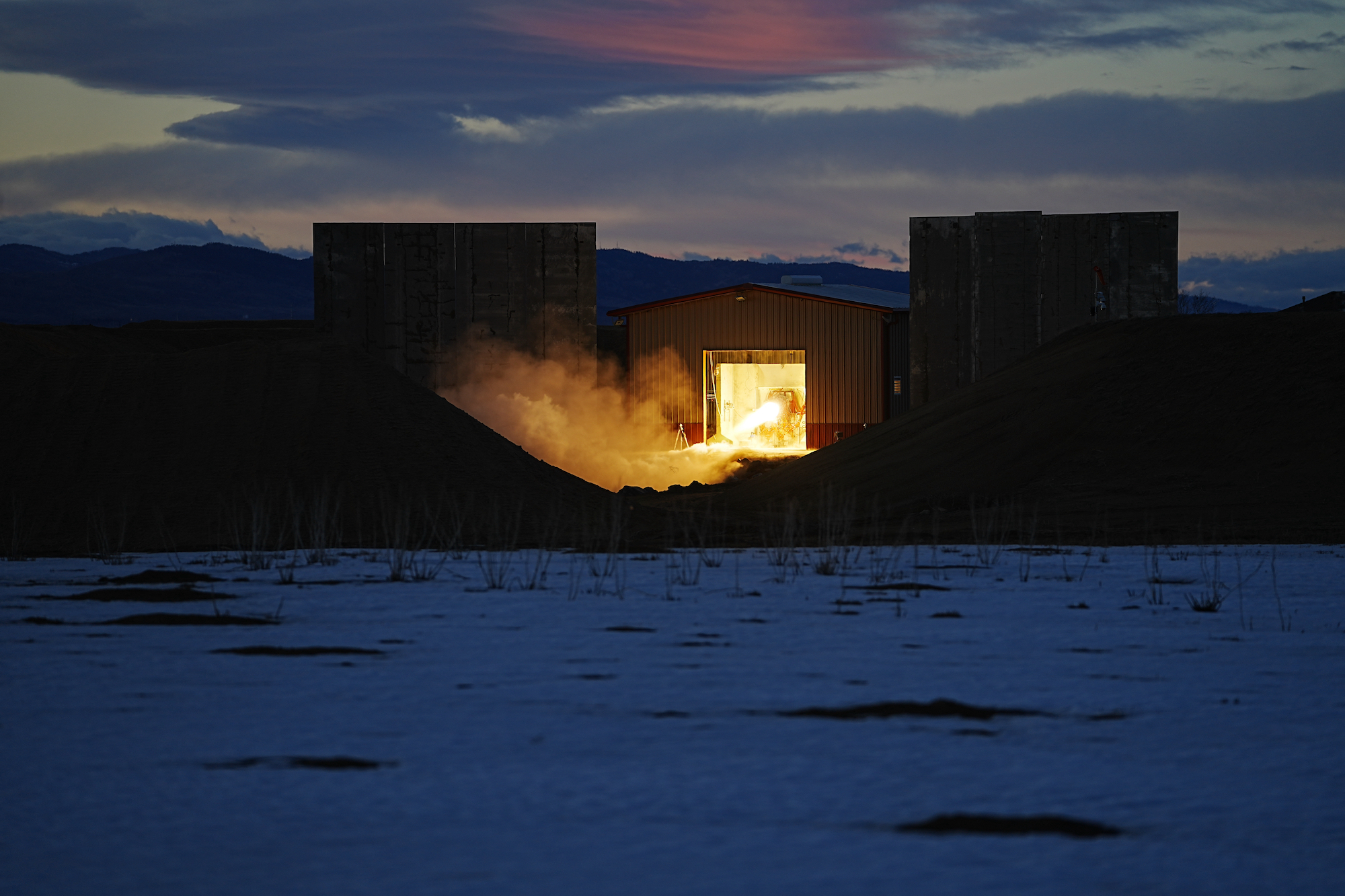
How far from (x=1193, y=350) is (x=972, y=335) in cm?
969

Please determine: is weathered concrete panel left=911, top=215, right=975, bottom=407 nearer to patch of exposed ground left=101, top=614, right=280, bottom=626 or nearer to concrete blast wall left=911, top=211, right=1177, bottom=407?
concrete blast wall left=911, top=211, right=1177, bottom=407

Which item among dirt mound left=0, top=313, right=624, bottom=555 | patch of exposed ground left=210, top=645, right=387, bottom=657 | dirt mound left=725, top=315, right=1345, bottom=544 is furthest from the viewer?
dirt mound left=725, top=315, right=1345, bottom=544

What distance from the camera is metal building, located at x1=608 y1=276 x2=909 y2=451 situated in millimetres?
35656

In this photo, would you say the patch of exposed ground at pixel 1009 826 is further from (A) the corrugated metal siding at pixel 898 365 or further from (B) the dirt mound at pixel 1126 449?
(A) the corrugated metal siding at pixel 898 365

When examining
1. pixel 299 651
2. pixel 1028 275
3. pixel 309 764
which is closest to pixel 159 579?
pixel 299 651

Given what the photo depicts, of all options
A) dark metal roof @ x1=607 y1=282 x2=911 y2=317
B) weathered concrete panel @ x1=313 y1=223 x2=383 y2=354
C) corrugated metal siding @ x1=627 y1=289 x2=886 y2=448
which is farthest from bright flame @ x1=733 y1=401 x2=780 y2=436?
weathered concrete panel @ x1=313 y1=223 x2=383 y2=354

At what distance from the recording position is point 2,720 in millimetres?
5855

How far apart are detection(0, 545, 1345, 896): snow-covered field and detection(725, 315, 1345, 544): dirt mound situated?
8836mm

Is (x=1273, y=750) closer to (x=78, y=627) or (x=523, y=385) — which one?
(x=78, y=627)

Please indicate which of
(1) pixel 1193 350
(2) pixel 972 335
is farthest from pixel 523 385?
(1) pixel 1193 350

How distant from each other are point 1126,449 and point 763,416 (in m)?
21.7

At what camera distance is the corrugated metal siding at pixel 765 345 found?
35.9 metres

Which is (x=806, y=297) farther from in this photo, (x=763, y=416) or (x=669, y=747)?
(x=669, y=747)

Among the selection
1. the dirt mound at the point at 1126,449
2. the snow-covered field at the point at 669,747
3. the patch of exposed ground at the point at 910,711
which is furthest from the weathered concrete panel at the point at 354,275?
the patch of exposed ground at the point at 910,711
